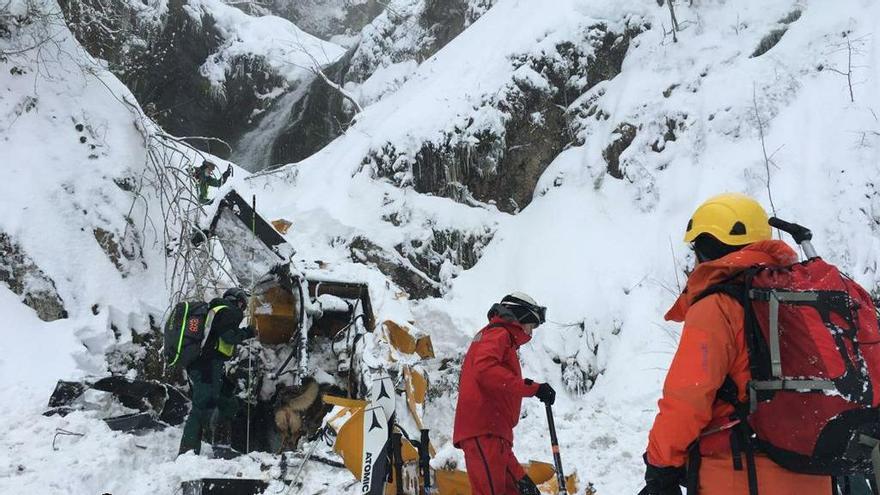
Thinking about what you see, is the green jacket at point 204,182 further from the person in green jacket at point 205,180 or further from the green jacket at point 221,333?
the green jacket at point 221,333

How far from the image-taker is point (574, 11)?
36.7 ft

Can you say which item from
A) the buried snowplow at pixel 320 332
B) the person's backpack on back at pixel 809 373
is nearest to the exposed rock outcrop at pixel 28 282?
the buried snowplow at pixel 320 332

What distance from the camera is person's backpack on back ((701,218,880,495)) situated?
1.84m

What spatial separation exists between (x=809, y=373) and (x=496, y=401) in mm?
2057

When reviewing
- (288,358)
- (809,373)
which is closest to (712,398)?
(809,373)

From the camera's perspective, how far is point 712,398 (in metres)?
2.03

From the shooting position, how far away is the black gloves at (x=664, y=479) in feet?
6.97

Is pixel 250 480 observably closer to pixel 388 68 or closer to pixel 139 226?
pixel 139 226

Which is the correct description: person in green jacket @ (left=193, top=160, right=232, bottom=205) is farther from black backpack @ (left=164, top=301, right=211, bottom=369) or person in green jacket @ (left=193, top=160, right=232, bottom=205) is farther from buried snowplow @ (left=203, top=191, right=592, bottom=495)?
black backpack @ (left=164, top=301, right=211, bottom=369)

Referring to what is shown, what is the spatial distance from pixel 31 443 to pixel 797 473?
204 inches

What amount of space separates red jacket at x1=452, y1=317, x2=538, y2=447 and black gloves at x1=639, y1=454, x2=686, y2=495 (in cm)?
140

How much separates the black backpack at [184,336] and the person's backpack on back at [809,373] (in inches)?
174

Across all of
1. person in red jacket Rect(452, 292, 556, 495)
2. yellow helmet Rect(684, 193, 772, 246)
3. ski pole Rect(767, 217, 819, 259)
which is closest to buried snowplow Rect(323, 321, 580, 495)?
person in red jacket Rect(452, 292, 556, 495)

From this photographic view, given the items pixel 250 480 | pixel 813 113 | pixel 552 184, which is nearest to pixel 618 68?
pixel 552 184
